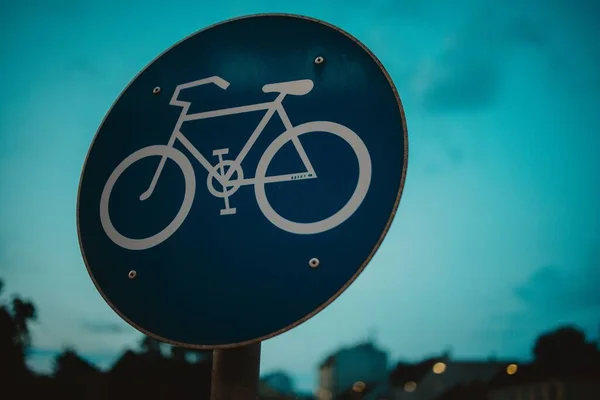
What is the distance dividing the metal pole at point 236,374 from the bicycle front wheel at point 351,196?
33cm

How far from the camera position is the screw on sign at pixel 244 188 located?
3.90ft

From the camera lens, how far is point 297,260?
120 centimetres

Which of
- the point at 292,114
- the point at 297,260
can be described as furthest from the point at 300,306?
the point at 292,114

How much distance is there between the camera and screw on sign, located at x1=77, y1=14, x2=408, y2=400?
1.19 meters

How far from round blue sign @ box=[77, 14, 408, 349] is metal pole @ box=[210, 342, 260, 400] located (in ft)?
0.29

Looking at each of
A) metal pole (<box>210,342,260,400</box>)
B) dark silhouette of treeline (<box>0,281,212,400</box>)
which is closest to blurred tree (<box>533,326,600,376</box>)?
dark silhouette of treeline (<box>0,281,212,400</box>)

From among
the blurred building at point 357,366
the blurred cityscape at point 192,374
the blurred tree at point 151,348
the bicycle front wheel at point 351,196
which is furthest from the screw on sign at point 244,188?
the blurred building at point 357,366

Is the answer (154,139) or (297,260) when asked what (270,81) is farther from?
(297,260)

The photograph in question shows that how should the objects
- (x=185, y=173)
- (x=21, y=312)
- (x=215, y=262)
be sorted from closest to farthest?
(x=215, y=262) → (x=185, y=173) → (x=21, y=312)

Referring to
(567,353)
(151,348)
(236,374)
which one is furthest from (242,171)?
(567,353)

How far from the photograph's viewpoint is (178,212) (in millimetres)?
1368

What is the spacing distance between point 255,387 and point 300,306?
10.5 inches

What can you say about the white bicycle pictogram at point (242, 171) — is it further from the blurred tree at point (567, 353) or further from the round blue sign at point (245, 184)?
the blurred tree at point (567, 353)

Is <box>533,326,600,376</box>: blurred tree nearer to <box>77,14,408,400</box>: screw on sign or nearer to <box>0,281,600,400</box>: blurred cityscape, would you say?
<box>0,281,600,400</box>: blurred cityscape
